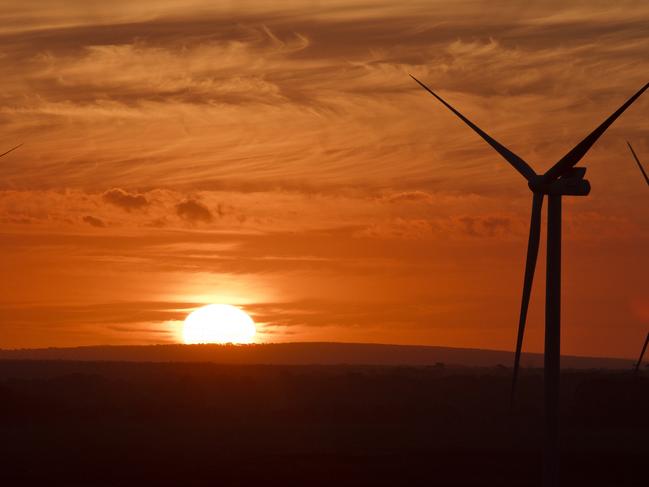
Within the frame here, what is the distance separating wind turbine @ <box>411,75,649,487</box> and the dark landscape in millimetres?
7616

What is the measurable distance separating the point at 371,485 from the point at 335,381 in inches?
3630

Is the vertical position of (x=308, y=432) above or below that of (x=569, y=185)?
above

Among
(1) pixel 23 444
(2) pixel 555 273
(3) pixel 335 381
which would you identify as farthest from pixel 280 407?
(2) pixel 555 273

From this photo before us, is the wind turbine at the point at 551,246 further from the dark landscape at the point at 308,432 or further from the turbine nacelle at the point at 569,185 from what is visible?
the dark landscape at the point at 308,432

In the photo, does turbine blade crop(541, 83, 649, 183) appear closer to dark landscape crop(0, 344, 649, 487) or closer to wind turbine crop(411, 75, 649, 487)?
wind turbine crop(411, 75, 649, 487)

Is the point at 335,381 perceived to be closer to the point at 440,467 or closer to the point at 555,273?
the point at 440,467

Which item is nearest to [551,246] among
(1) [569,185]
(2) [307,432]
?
(1) [569,185]

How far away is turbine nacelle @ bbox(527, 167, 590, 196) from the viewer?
50.2m

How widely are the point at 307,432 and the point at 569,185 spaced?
54.3 meters

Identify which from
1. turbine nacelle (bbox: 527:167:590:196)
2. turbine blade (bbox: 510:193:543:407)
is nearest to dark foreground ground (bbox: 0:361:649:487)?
turbine blade (bbox: 510:193:543:407)

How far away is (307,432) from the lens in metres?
101

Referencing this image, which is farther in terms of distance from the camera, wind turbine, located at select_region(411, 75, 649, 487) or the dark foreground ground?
the dark foreground ground

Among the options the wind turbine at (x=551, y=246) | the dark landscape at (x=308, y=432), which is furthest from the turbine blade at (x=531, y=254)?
the dark landscape at (x=308, y=432)

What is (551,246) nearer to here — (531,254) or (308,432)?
(531,254)
